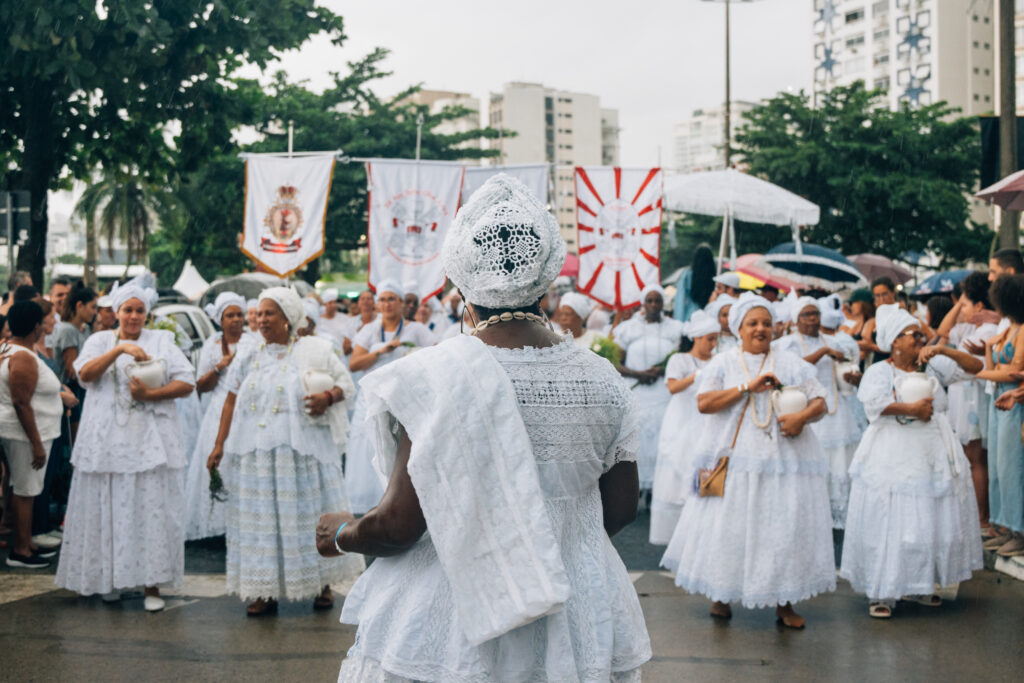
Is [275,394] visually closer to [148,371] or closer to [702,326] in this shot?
[148,371]

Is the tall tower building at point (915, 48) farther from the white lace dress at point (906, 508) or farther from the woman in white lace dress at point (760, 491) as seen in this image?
the woman in white lace dress at point (760, 491)

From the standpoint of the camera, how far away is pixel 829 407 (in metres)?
10.4

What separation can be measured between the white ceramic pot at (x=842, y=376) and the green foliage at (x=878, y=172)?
2244 centimetres

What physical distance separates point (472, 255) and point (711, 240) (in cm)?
3464

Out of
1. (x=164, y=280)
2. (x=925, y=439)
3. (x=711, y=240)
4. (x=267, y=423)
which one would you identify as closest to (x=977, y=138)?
(x=711, y=240)

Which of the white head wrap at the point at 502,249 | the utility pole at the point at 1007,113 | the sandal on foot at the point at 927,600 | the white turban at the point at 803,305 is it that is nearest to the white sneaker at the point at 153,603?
the sandal on foot at the point at 927,600

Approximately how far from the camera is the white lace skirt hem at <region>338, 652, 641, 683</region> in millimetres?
2895

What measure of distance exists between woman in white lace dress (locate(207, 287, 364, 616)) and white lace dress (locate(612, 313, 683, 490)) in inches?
184

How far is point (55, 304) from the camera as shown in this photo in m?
Result: 11.4

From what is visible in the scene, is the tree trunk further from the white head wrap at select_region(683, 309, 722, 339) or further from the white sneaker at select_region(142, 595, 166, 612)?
the white head wrap at select_region(683, 309, 722, 339)

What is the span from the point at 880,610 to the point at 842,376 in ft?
12.1

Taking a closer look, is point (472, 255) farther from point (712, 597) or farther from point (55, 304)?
point (55, 304)

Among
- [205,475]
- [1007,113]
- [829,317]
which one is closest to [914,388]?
[829,317]

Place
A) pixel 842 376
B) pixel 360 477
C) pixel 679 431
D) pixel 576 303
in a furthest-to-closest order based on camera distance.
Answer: pixel 576 303 < pixel 360 477 < pixel 842 376 < pixel 679 431
